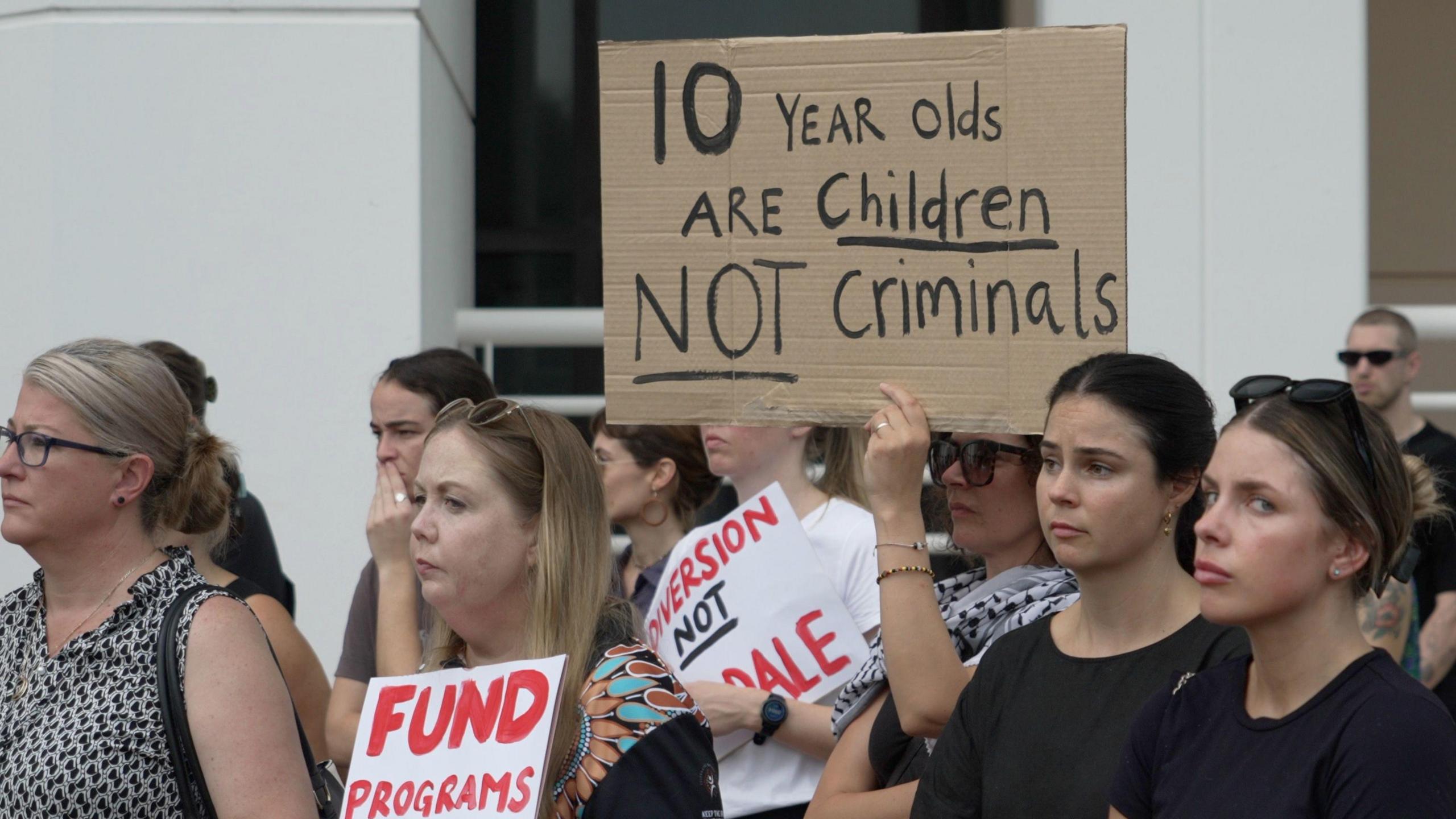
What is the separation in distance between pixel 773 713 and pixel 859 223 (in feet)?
3.56

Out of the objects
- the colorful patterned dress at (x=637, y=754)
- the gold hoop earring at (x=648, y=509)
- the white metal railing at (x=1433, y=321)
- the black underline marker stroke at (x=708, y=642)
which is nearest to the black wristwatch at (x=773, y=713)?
the black underline marker stroke at (x=708, y=642)

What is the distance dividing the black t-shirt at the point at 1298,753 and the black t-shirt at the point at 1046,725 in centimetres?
13

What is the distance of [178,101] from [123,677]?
10.9 feet

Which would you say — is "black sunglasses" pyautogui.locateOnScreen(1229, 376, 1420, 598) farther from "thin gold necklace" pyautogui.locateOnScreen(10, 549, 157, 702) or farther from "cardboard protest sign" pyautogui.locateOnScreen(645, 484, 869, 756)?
"thin gold necklace" pyautogui.locateOnScreen(10, 549, 157, 702)

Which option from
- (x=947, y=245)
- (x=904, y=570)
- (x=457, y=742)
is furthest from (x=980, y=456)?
(x=457, y=742)

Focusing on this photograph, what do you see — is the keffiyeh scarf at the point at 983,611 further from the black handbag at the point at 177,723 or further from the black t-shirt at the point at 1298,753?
the black handbag at the point at 177,723

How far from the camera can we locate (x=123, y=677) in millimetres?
2504

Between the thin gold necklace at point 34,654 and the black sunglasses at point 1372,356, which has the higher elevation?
the black sunglasses at point 1372,356

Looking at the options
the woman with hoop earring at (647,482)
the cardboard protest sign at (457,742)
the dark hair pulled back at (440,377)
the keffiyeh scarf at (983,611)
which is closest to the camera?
the cardboard protest sign at (457,742)

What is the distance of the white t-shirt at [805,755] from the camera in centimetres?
348

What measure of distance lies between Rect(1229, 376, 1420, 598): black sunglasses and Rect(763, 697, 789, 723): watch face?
4.63 ft

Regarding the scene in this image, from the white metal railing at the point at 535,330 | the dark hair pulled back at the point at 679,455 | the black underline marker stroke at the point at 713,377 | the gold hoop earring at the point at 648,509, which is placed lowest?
the gold hoop earring at the point at 648,509

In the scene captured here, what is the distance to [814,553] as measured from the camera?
11.7 feet

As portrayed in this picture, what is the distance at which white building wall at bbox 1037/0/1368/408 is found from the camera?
5340 millimetres
